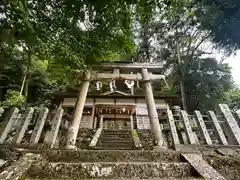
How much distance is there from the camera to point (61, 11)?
10.8 ft

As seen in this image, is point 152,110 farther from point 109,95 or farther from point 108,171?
point 109,95

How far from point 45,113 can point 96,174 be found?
78.1 inches

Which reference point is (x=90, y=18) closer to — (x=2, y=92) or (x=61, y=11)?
(x=61, y=11)

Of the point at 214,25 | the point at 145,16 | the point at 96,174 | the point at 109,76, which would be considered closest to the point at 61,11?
the point at 145,16

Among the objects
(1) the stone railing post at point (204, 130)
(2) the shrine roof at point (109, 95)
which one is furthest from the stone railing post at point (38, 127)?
(2) the shrine roof at point (109, 95)

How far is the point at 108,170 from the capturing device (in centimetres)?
178

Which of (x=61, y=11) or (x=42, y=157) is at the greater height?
(x=61, y=11)

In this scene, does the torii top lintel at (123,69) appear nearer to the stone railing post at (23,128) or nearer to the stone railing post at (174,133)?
the stone railing post at (174,133)

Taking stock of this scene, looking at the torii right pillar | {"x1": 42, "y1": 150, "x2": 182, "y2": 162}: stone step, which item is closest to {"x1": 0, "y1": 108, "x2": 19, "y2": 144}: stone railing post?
{"x1": 42, "y1": 150, "x2": 182, "y2": 162}: stone step

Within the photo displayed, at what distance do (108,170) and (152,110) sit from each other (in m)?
2.78

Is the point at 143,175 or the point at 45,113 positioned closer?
the point at 143,175

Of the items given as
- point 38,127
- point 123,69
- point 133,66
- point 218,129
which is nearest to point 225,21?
point 133,66

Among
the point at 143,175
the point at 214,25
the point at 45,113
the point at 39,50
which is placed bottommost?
the point at 143,175


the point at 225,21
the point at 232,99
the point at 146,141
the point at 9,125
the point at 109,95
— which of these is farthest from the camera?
the point at 109,95
